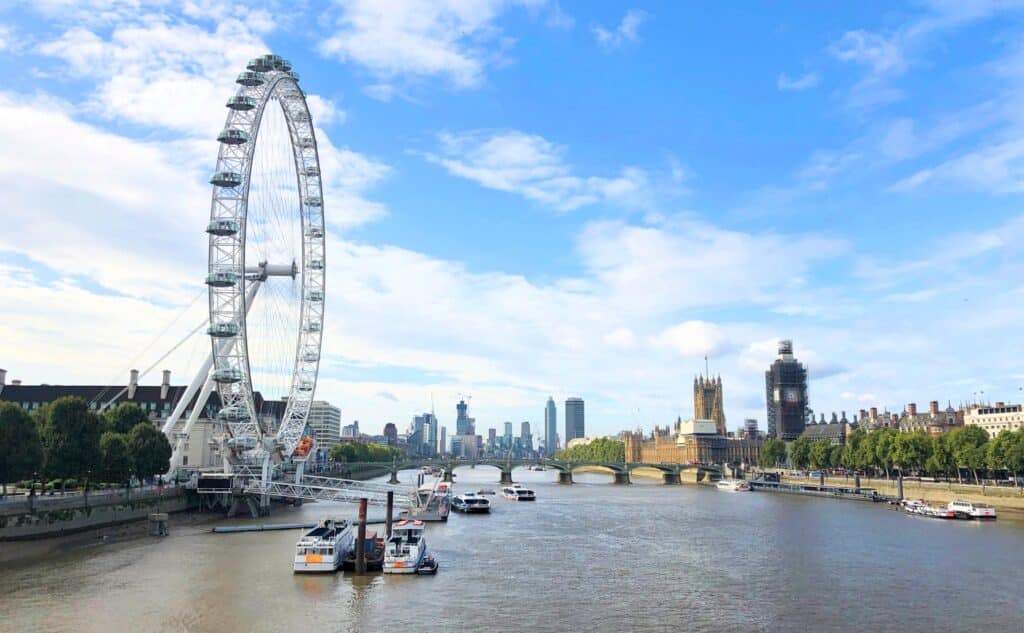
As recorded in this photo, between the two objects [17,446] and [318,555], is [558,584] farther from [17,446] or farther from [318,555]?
[17,446]

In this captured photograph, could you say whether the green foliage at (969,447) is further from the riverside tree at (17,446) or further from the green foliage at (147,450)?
the riverside tree at (17,446)

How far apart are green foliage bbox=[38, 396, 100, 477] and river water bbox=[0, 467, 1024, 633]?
7.49 meters

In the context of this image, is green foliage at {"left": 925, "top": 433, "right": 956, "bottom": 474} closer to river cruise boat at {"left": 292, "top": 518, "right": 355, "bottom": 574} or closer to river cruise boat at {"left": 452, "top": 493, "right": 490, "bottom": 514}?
river cruise boat at {"left": 452, "top": 493, "right": 490, "bottom": 514}

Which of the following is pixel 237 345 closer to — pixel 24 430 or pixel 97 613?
pixel 24 430

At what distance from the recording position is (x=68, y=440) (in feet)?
220

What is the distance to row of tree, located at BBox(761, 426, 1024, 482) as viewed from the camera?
352 ft

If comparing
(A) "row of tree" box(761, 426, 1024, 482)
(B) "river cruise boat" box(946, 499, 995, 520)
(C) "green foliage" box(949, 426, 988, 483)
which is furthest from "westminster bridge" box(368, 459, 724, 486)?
(B) "river cruise boat" box(946, 499, 995, 520)

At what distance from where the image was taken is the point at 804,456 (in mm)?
168875

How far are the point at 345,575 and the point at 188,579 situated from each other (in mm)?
9288

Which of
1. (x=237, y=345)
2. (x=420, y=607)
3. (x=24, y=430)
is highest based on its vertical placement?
(x=237, y=345)

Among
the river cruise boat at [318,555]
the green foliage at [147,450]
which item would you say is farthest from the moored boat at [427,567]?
the green foliage at [147,450]

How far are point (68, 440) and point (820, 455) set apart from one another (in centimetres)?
13654

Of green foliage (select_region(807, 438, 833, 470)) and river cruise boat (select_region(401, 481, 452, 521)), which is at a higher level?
green foliage (select_region(807, 438, 833, 470))

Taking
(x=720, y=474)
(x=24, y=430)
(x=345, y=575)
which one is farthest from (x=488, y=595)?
(x=720, y=474)
